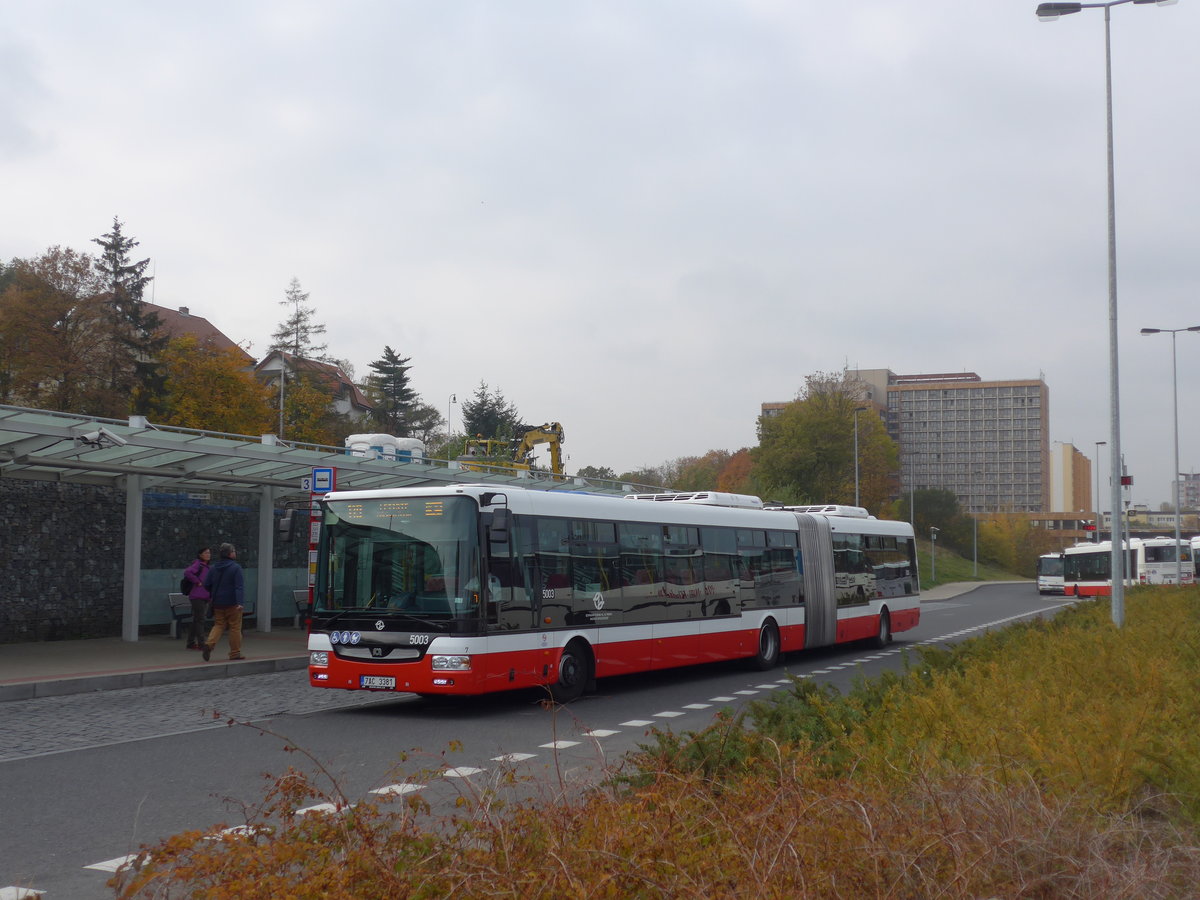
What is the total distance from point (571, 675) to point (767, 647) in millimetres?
5768

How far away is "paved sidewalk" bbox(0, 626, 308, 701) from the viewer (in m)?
14.7

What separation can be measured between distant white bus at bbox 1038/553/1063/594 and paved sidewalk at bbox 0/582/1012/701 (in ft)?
148

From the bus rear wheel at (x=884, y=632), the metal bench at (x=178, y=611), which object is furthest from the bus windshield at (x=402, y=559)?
the bus rear wheel at (x=884, y=632)

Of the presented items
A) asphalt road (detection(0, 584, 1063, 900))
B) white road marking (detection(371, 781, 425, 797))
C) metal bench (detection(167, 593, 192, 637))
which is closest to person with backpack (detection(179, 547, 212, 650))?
asphalt road (detection(0, 584, 1063, 900))

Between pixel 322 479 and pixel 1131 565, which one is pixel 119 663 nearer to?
pixel 322 479

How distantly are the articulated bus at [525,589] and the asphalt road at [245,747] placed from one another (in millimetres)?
529

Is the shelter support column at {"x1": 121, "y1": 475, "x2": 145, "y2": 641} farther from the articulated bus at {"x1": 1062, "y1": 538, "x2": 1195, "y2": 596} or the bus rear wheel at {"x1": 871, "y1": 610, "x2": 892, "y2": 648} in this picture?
the articulated bus at {"x1": 1062, "y1": 538, "x2": 1195, "y2": 596}

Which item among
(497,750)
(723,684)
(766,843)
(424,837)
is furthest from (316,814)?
(723,684)

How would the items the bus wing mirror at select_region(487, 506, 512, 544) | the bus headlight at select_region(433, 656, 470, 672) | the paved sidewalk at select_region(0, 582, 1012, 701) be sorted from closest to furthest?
the bus headlight at select_region(433, 656, 470, 672) < the bus wing mirror at select_region(487, 506, 512, 544) < the paved sidewalk at select_region(0, 582, 1012, 701)

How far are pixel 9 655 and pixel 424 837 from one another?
52.2 ft

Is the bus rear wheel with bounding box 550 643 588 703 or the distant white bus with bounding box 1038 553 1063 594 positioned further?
the distant white bus with bounding box 1038 553 1063 594

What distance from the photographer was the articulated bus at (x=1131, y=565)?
5109 centimetres

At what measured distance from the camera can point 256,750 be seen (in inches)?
401

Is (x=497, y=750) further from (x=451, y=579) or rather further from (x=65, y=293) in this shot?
(x=65, y=293)
